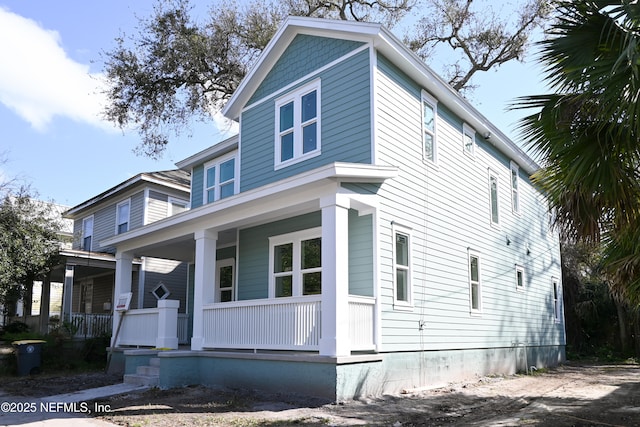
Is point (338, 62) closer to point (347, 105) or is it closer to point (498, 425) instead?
point (347, 105)

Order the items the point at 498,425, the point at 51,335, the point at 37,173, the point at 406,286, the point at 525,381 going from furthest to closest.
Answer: the point at 37,173 → the point at 51,335 → the point at 525,381 → the point at 406,286 → the point at 498,425

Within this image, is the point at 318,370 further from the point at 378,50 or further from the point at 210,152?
the point at 210,152

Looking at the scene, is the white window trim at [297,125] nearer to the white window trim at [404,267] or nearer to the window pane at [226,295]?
→ the white window trim at [404,267]

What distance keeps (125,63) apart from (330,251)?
1886cm

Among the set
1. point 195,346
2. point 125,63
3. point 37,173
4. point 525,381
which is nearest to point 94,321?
point 37,173

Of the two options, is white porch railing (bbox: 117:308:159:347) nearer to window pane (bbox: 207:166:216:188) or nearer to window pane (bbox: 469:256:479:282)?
window pane (bbox: 207:166:216:188)

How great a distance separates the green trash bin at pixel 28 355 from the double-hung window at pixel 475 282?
39.6ft

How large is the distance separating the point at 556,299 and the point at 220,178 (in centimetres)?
1339

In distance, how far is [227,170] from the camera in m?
16.7

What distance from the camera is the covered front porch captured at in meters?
9.70

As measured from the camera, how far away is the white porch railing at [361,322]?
32.1 feet

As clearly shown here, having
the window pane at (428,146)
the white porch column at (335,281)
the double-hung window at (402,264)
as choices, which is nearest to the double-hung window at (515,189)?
the window pane at (428,146)

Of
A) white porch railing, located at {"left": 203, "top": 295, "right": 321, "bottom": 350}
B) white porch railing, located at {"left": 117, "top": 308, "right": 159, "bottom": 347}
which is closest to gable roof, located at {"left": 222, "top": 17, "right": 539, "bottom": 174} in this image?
white porch railing, located at {"left": 203, "top": 295, "right": 321, "bottom": 350}

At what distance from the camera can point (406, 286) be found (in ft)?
37.7
